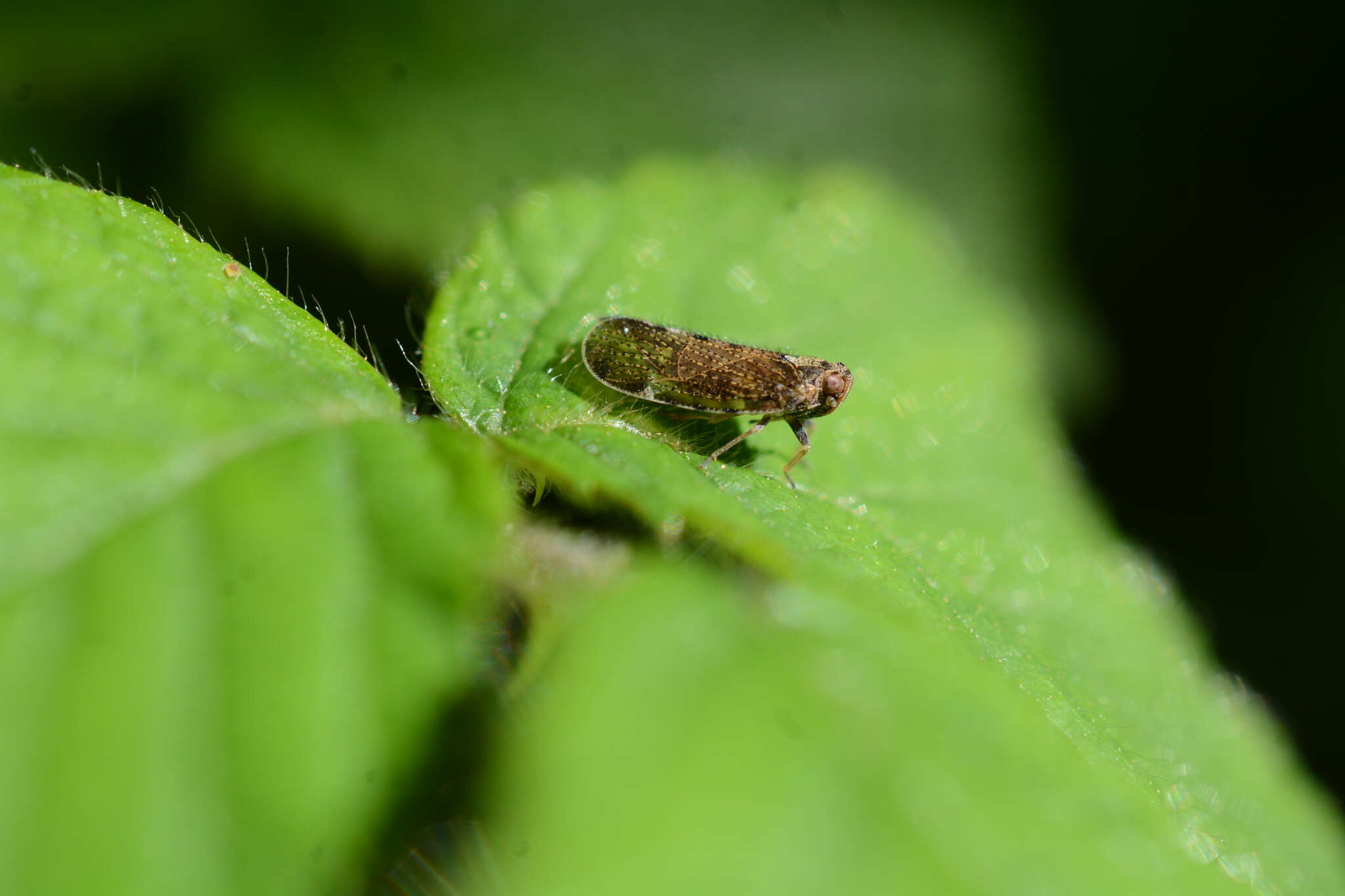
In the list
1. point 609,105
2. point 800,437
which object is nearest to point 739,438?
point 800,437

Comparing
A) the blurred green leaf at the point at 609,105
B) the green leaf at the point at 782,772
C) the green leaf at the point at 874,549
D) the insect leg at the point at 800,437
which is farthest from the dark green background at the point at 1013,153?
the green leaf at the point at 782,772

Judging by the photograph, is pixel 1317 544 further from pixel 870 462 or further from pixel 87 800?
pixel 87 800

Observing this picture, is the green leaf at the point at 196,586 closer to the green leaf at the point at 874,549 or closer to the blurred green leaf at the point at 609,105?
the green leaf at the point at 874,549

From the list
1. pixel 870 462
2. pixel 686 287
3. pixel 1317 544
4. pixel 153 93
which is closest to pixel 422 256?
pixel 153 93

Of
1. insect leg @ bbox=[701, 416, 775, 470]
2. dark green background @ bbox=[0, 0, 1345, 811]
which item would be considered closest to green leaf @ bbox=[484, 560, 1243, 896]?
insect leg @ bbox=[701, 416, 775, 470]

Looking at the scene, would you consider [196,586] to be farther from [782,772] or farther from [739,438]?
[739,438]

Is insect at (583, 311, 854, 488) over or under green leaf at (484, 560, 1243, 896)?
under

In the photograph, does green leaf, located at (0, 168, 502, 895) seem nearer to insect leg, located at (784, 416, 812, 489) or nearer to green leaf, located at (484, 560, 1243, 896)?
green leaf, located at (484, 560, 1243, 896)

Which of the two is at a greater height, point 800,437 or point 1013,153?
point 1013,153
